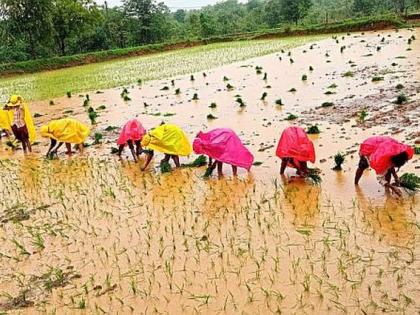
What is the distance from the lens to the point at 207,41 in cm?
4675

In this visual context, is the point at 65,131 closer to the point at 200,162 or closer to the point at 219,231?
the point at 200,162

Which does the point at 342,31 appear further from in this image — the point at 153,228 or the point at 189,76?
the point at 153,228

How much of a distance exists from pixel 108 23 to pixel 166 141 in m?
42.8

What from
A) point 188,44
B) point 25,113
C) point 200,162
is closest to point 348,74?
point 200,162

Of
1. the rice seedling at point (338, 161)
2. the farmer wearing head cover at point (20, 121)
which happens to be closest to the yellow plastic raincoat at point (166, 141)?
the rice seedling at point (338, 161)

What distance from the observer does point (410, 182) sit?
793 centimetres

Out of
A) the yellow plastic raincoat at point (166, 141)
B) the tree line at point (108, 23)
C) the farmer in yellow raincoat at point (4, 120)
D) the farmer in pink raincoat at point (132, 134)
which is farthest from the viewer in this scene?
the tree line at point (108, 23)

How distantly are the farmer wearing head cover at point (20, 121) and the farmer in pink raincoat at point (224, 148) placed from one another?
5.35 m

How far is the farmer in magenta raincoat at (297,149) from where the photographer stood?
29.2 ft

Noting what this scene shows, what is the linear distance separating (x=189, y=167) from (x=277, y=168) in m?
1.81

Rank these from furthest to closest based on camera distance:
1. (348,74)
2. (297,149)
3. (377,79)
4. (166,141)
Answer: (348,74) → (377,79) → (166,141) → (297,149)

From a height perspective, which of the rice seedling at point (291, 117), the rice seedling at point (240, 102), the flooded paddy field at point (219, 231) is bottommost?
the flooded paddy field at point (219, 231)

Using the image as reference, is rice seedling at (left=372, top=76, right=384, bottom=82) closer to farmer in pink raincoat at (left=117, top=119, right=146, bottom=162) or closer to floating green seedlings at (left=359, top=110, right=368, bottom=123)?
floating green seedlings at (left=359, top=110, right=368, bottom=123)

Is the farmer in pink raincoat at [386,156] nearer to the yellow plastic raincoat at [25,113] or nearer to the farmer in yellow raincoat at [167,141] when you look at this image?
the farmer in yellow raincoat at [167,141]
